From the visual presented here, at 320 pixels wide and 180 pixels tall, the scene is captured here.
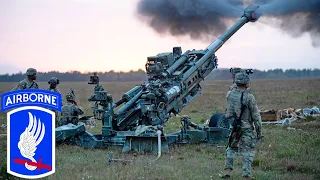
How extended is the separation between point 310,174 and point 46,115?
5.34 meters

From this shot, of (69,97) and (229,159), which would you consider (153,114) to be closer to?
(69,97)

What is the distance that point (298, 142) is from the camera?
45.9ft

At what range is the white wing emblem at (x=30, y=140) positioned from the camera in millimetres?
8406

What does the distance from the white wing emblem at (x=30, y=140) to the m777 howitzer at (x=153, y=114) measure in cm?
416

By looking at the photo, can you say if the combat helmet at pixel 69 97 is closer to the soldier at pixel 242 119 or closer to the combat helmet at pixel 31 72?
the combat helmet at pixel 31 72

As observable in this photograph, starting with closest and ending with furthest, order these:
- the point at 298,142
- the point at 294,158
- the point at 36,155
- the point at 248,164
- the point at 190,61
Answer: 1. the point at 36,155
2. the point at 248,164
3. the point at 294,158
4. the point at 298,142
5. the point at 190,61

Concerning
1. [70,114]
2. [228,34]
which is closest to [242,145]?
[70,114]

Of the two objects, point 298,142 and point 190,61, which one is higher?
point 190,61

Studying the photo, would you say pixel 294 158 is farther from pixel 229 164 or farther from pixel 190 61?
pixel 190 61

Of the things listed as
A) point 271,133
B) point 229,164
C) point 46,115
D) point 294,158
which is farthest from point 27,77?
point 271,133

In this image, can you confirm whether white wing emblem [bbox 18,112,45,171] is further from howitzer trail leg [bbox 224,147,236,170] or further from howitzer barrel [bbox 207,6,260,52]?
howitzer barrel [bbox 207,6,260,52]

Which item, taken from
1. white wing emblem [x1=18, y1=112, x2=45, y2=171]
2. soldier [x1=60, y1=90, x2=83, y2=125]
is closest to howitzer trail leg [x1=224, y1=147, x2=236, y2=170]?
white wing emblem [x1=18, y1=112, x2=45, y2=171]

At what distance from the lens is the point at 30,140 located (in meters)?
8.50

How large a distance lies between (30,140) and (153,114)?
5435 millimetres
